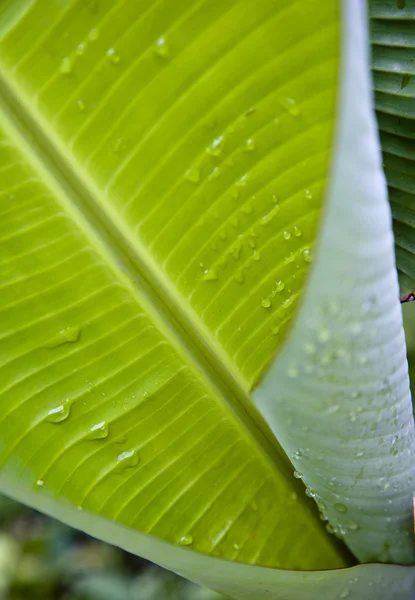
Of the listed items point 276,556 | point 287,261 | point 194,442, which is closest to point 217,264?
point 287,261

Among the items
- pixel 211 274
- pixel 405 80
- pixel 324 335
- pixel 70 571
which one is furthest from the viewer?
pixel 70 571

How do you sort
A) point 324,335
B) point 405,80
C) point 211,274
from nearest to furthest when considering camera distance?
1. point 324,335
2. point 211,274
3. point 405,80

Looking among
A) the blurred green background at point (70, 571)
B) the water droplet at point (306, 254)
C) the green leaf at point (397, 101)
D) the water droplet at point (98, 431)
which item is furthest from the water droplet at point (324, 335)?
the blurred green background at point (70, 571)

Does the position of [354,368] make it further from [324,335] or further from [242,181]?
[242,181]

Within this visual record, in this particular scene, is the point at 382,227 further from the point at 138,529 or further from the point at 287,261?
the point at 138,529

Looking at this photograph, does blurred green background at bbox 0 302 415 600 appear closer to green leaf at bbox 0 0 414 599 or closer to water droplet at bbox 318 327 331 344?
green leaf at bbox 0 0 414 599

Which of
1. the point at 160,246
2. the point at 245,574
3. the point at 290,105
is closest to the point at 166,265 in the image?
the point at 160,246
